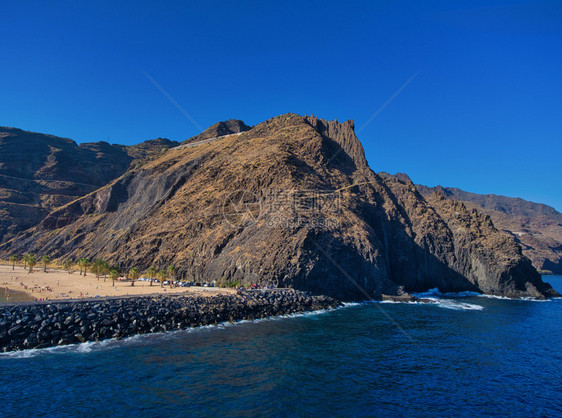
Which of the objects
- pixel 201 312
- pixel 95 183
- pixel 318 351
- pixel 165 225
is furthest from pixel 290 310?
pixel 95 183

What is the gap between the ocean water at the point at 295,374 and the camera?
2638cm

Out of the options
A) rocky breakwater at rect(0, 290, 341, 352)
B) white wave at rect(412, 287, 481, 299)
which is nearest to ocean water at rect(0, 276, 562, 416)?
rocky breakwater at rect(0, 290, 341, 352)

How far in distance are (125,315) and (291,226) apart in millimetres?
42768

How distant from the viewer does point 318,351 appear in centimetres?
4066

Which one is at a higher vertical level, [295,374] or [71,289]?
[71,289]

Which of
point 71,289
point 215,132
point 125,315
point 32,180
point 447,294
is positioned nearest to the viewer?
point 125,315

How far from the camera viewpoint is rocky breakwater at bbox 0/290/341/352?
134 feet

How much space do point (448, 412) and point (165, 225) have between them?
3686 inches

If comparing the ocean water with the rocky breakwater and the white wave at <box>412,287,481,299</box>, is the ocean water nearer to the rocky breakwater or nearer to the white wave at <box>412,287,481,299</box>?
the rocky breakwater

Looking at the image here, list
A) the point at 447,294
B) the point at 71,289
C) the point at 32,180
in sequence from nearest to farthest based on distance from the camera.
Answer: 1. the point at 71,289
2. the point at 447,294
3. the point at 32,180

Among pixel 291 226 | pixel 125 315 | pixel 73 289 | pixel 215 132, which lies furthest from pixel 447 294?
pixel 215 132

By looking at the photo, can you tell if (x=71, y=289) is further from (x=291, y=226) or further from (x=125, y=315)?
(x=291, y=226)

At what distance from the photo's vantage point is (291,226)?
81.6m

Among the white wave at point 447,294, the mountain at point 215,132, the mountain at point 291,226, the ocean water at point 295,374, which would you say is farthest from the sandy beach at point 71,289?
the mountain at point 215,132
